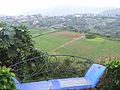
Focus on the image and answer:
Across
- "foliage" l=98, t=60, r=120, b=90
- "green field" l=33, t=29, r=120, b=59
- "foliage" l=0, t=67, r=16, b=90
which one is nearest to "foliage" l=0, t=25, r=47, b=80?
"foliage" l=98, t=60, r=120, b=90

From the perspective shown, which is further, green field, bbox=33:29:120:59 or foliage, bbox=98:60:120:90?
green field, bbox=33:29:120:59

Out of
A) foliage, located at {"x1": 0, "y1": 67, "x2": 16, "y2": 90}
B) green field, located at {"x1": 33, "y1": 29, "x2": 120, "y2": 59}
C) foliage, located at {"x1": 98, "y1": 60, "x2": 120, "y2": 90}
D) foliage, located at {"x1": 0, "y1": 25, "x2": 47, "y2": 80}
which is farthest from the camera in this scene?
green field, located at {"x1": 33, "y1": 29, "x2": 120, "y2": 59}

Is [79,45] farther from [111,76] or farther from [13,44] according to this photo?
[111,76]

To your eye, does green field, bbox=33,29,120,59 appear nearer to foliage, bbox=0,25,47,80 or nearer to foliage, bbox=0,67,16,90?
foliage, bbox=0,25,47,80

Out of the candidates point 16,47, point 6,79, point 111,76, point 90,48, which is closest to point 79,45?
point 90,48

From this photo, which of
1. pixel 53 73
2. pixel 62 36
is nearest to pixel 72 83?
pixel 53 73

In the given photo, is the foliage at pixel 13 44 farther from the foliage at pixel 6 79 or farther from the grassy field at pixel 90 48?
the grassy field at pixel 90 48

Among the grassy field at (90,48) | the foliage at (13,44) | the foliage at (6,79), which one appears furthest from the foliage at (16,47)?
the grassy field at (90,48)
